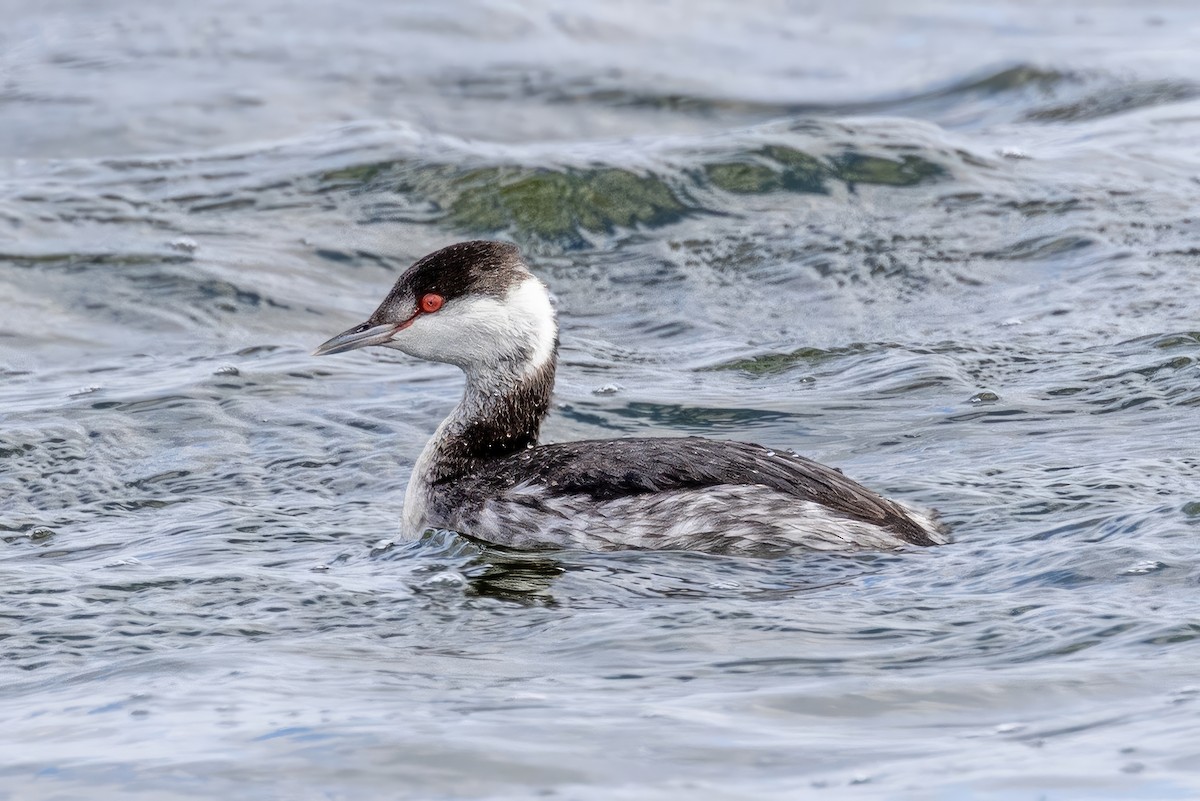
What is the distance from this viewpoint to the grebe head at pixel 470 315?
25.6 feet

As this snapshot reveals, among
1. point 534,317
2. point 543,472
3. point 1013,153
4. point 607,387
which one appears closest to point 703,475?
point 543,472

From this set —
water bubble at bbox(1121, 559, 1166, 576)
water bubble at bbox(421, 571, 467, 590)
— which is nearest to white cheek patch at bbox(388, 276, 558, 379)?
water bubble at bbox(421, 571, 467, 590)

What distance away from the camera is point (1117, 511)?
7285 millimetres

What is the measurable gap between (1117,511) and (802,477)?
4.22 feet

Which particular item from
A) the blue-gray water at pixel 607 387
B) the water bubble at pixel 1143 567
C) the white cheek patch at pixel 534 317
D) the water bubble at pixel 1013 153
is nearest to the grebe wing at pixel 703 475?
the blue-gray water at pixel 607 387

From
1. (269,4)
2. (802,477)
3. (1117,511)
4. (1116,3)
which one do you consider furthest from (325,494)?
(1116,3)

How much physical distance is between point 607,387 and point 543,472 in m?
2.65

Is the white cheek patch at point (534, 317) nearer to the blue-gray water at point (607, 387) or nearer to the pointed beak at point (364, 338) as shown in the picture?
the pointed beak at point (364, 338)

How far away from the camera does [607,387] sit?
1001 centimetres

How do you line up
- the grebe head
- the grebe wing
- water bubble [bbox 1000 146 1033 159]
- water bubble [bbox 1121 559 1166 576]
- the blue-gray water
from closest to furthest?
the blue-gray water, water bubble [bbox 1121 559 1166 576], the grebe wing, the grebe head, water bubble [bbox 1000 146 1033 159]

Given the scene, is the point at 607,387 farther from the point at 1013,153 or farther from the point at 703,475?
the point at 1013,153

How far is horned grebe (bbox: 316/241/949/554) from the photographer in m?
6.98

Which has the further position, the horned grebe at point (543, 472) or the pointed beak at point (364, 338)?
the pointed beak at point (364, 338)

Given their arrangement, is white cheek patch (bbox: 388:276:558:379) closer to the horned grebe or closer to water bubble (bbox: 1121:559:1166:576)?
the horned grebe
